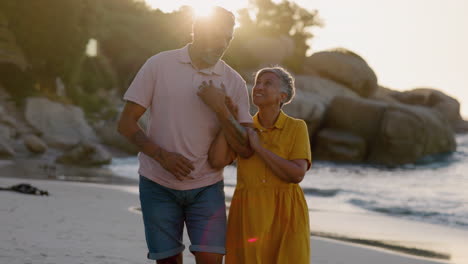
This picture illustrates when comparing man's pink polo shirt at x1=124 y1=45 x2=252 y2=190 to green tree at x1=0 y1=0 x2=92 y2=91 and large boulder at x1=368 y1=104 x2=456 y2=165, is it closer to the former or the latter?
green tree at x1=0 y1=0 x2=92 y2=91

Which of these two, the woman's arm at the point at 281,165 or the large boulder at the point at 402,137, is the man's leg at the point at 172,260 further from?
the large boulder at the point at 402,137

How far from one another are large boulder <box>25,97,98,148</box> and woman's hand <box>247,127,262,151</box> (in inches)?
811

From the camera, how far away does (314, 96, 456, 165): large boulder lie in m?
32.1

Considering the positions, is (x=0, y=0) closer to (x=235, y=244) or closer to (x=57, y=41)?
(x=57, y=41)

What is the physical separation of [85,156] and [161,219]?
16550 millimetres

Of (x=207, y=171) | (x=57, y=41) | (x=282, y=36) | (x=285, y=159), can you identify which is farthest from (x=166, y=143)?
(x=282, y=36)

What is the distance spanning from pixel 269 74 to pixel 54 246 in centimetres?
304

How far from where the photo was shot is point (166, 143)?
3916 mm

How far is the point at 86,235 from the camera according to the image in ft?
22.7

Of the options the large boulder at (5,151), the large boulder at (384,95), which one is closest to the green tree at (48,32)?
the large boulder at (5,151)

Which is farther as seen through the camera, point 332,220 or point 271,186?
point 332,220

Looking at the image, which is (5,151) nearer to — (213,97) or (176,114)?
(176,114)

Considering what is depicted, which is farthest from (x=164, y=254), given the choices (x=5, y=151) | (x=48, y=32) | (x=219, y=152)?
(x=48, y=32)

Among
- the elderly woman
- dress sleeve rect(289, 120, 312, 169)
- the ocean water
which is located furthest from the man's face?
the ocean water
